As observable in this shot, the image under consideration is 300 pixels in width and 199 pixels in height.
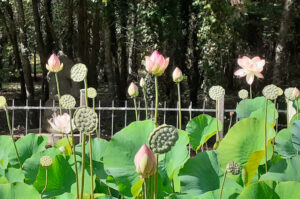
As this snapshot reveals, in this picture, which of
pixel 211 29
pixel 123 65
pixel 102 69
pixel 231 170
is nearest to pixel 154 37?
pixel 211 29

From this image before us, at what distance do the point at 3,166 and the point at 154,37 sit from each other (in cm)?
682

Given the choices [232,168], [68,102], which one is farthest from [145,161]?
[68,102]

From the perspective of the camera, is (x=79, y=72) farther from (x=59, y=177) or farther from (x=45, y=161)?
(x=59, y=177)

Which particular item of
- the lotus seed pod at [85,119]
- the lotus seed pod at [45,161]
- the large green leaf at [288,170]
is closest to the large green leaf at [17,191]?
the lotus seed pod at [45,161]

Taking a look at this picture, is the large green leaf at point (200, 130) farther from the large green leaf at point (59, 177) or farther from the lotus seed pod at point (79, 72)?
the lotus seed pod at point (79, 72)

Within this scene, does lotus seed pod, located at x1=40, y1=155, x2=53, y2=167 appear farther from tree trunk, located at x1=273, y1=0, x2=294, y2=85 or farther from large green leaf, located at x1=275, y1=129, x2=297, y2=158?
tree trunk, located at x1=273, y1=0, x2=294, y2=85

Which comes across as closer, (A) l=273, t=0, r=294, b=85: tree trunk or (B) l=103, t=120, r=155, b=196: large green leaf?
(B) l=103, t=120, r=155, b=196: large green leaf

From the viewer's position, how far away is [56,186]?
3.30ft

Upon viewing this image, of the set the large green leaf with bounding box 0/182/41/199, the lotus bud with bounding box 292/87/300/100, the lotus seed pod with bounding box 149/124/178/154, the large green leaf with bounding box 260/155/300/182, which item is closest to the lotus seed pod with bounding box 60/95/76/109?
the large green leaf with bounding box 0/182/41/199

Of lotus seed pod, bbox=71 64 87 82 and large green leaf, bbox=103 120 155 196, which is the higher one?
lotus seed pod, bbox=71 64 87 82

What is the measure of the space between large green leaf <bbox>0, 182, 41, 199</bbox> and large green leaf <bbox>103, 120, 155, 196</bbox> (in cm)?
18

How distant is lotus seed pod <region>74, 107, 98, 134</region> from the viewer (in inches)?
25.2

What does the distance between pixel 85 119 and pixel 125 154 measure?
0.26 metres

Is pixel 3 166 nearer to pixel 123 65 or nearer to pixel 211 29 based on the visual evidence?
pixel 211 29
